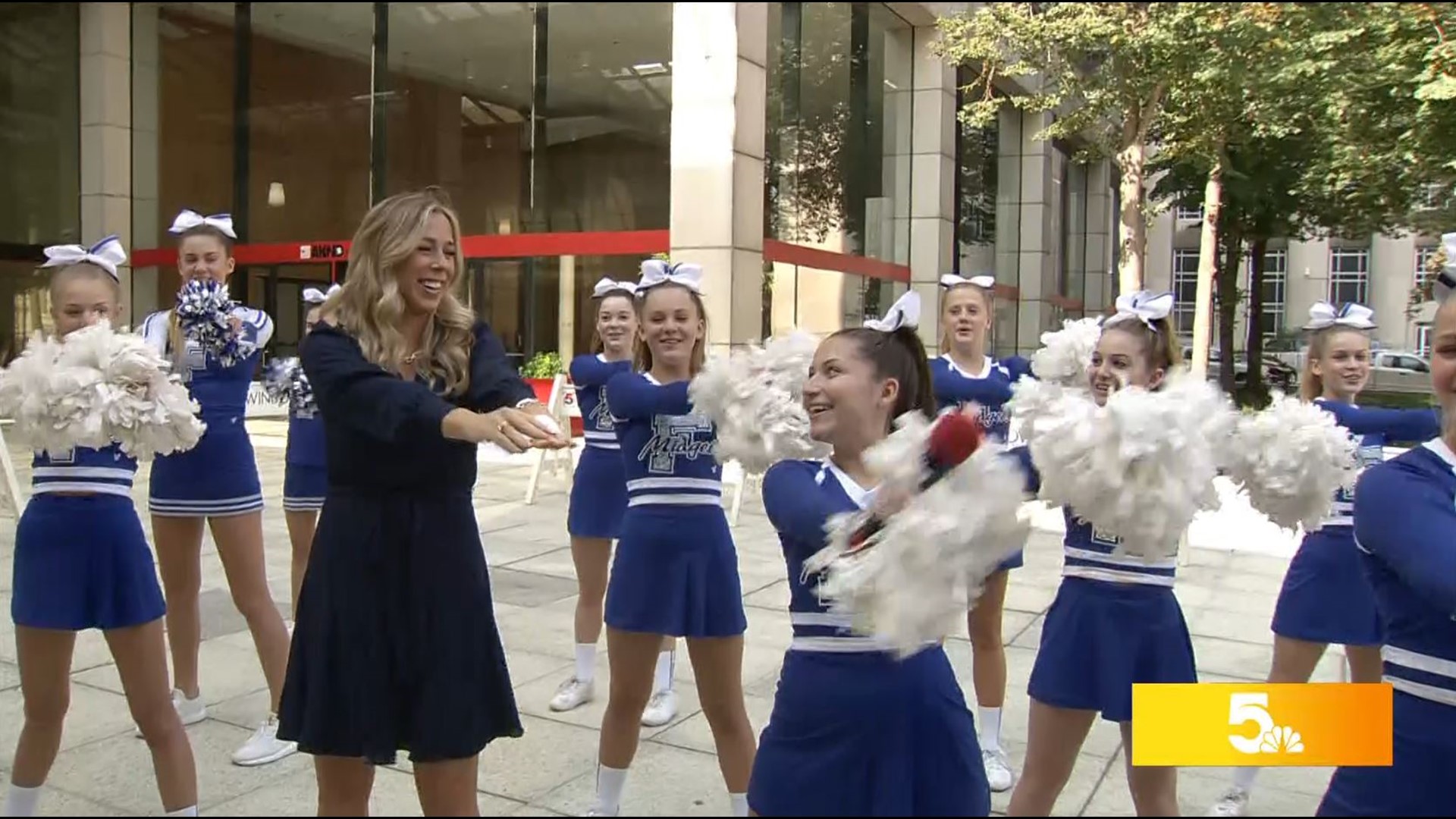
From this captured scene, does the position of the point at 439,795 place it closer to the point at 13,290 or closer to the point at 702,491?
the point at 702,491

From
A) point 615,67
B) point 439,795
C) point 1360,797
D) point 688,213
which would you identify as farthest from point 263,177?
point 1360,797

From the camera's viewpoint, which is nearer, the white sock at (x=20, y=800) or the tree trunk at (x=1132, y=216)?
the white sock at (x=20, y=800)

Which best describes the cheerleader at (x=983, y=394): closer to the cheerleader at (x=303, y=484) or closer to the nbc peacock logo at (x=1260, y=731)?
the nbc peacock logo at (x=1260, y=731)

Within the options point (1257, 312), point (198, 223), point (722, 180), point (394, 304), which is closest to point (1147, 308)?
point (394, 304)

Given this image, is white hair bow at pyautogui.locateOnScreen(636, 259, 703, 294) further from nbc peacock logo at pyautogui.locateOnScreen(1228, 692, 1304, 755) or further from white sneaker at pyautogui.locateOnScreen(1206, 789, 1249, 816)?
white sneaker at pyautogui.locateOnScreen(1206, 789, 1249, 816)

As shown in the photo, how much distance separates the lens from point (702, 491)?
3.18m

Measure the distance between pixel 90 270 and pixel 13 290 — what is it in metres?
15.8

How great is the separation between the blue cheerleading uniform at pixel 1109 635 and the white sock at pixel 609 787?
1.17 m

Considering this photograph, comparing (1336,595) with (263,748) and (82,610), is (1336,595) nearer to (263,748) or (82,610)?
(263,748)

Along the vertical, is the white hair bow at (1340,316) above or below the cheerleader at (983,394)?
above

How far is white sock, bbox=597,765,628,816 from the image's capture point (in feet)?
9.82

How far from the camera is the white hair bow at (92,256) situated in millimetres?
3174

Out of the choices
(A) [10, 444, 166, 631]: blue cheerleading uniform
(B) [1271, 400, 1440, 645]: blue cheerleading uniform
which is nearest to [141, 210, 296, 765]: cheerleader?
(A) [10, 444, 166, 631]: blue cheerleading uniform

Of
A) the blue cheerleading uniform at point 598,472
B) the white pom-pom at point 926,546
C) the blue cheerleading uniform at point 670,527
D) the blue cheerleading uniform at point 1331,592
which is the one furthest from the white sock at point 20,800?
the blue cheerleading uniform at point 1331,592
